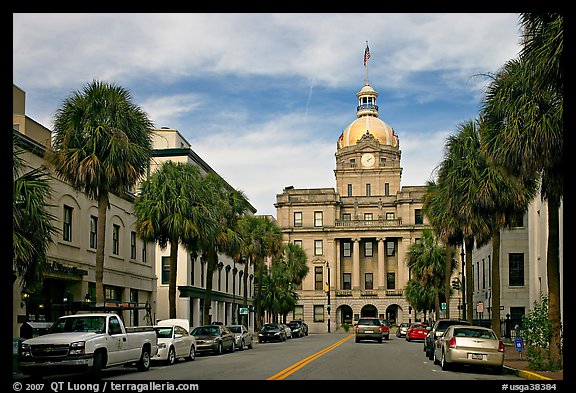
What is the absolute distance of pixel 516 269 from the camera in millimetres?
59469

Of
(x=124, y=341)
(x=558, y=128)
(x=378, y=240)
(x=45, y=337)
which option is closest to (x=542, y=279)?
(x=558, y=128)

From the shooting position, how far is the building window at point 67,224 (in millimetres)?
38250

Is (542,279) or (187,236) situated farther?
(542,279)

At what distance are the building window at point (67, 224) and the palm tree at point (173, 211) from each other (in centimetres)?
330

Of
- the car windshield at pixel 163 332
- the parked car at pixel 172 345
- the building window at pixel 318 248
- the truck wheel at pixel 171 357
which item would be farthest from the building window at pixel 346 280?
the truck wheel at pixel 171 357

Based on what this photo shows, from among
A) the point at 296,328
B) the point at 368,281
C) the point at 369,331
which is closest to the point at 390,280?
the point at 368,281

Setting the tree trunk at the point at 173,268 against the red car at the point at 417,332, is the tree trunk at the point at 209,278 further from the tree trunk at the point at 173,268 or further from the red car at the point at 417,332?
the red car at the point at 417,332

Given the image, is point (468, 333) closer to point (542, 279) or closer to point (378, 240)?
point (542, 279)

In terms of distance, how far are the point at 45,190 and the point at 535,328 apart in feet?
52.0

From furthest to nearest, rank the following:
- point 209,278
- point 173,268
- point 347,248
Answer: point 347,248, point 209,278, point 173,268

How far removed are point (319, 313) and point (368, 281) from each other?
965 cm

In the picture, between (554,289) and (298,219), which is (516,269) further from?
(298,219)

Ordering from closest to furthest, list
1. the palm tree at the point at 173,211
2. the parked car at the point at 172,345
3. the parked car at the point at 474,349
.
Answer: the parked car at the point at 474,349 → the parked car at the point at 172,345 → the palm tree at the point at 173,211
